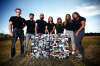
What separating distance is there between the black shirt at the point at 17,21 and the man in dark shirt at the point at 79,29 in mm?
748

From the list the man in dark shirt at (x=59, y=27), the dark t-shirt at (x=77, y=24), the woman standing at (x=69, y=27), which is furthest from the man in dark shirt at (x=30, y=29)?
the dark t-shirt at (x=77, y=24)

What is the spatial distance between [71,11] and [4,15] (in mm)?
968

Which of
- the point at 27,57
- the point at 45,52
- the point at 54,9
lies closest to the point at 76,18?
Result: the point at 54,9

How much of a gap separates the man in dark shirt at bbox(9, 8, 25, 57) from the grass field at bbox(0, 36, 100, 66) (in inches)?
2.3

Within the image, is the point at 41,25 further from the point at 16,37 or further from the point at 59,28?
the point at 16,37

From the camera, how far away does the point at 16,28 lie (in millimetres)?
3504

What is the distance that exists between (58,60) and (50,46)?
0.23 meters

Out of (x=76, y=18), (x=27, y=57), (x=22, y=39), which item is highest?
(x=76, y=18)

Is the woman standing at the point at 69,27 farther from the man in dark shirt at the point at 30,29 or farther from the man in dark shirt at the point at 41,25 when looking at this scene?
the man in dark shirt at the point at 30,29

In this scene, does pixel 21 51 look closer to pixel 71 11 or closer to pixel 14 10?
pixel 14 10

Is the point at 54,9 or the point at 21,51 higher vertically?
the point at 54,9

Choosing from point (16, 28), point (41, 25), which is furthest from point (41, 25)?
point (16, 28)

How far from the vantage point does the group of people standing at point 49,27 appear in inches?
136

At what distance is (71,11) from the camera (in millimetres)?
3463
